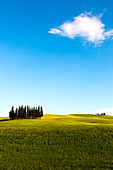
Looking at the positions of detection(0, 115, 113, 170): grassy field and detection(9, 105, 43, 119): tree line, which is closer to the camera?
detection(0, 115, 113, 170): grassy field

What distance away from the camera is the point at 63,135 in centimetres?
2822

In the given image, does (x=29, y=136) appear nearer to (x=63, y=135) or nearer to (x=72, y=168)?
(x=63, y=135)

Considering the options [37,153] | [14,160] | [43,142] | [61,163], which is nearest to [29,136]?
[43,142]

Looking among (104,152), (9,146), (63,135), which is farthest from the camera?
(63,135)

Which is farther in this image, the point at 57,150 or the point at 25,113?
the point at 25,113

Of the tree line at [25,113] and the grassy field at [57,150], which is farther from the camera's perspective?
the tree line at [25,113]

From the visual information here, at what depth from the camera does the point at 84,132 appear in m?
29.5

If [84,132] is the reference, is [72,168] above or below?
below

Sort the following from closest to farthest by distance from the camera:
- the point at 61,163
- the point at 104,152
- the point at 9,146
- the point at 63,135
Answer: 1. the point at 61,163
2. the point at 104,152
3. the point at 9,146
4. the point at 63,135

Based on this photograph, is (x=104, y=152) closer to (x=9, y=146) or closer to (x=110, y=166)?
(x=110, y=166)

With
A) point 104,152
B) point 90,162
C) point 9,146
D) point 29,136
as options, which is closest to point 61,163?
point 90,162

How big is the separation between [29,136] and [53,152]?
24.1 ft

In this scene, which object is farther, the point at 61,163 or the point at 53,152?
the point at 53,152

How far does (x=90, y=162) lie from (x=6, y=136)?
15.2 metres
